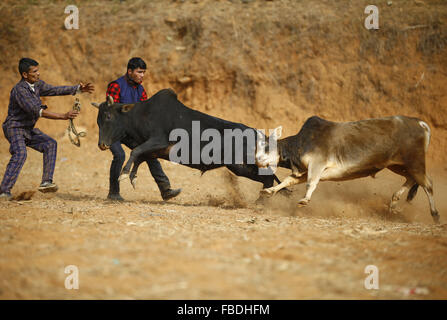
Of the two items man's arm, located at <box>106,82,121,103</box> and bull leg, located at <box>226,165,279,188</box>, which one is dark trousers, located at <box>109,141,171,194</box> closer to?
man's arm, located at <box>106,82,121,103</box>

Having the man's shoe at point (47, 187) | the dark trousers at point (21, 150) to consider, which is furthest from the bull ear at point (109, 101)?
the man's shoe at point (47, 187)

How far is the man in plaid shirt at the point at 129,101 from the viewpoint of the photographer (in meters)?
7.22

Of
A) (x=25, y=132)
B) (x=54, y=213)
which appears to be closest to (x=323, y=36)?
(x=25, y=132)

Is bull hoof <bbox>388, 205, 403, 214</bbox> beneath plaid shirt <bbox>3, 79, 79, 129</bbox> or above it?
beneath

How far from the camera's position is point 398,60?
37.4 feet

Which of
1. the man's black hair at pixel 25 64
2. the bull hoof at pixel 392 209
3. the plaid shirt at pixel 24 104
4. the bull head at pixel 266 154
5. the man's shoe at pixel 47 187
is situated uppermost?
the man's black hair at pixel 25 64

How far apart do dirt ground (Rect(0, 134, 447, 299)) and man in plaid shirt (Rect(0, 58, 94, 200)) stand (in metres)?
0.46

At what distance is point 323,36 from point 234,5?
8.80ft

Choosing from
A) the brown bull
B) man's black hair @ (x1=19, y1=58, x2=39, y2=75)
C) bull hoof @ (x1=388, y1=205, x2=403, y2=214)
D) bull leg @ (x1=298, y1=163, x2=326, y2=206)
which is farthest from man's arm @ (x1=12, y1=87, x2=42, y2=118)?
bull hoof @ (x1=388, y1=205, x2=403, y2=214)

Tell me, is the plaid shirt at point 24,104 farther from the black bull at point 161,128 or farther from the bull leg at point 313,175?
the bull leg at point 313,175

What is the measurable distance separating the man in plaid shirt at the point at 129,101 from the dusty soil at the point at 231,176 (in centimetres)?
45

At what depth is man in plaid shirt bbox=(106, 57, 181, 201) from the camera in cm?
722

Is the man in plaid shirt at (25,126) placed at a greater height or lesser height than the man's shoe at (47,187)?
greater

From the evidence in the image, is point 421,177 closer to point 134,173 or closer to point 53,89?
point 134,173
